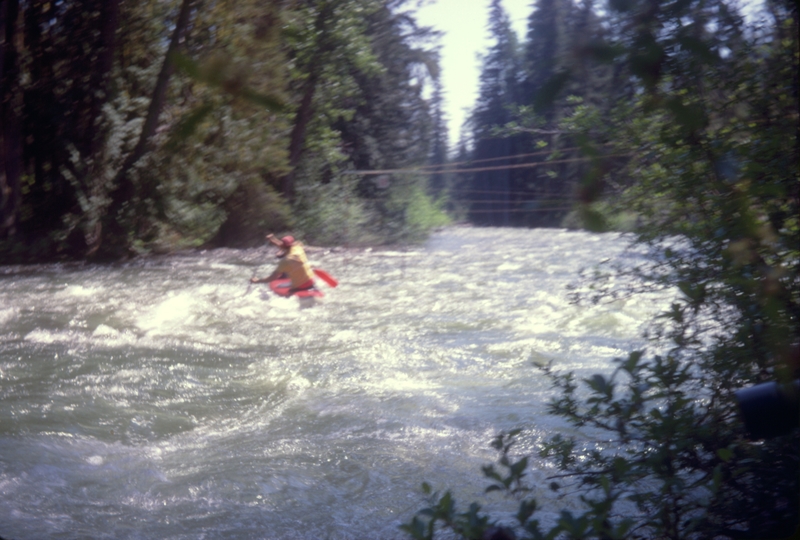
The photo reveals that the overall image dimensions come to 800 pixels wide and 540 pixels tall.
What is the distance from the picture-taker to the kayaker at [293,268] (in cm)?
1091

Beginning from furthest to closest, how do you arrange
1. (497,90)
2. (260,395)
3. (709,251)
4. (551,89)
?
(260,395), (497,90), (709,251), (551,89)

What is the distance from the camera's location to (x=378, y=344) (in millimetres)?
Result: 8391

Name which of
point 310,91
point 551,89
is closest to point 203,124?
point 551,89

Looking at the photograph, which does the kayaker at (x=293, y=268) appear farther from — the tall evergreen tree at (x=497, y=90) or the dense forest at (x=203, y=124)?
the tall evergreen tree at (x=497, y=90)

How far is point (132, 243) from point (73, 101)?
19.2ft

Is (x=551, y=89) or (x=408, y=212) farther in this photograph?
(x=408, y=212)

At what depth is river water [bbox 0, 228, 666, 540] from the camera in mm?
4055

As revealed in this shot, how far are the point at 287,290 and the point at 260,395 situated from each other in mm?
4630

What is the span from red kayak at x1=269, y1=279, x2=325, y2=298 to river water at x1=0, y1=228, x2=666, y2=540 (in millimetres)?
176

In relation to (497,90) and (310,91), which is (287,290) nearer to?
(310,91)

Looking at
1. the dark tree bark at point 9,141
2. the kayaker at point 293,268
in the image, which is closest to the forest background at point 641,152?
the dark tree bark at point 9,141

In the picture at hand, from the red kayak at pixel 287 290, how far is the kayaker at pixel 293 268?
0.16 ft

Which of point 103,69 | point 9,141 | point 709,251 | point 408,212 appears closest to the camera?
point 709,251

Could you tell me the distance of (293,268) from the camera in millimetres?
10984
